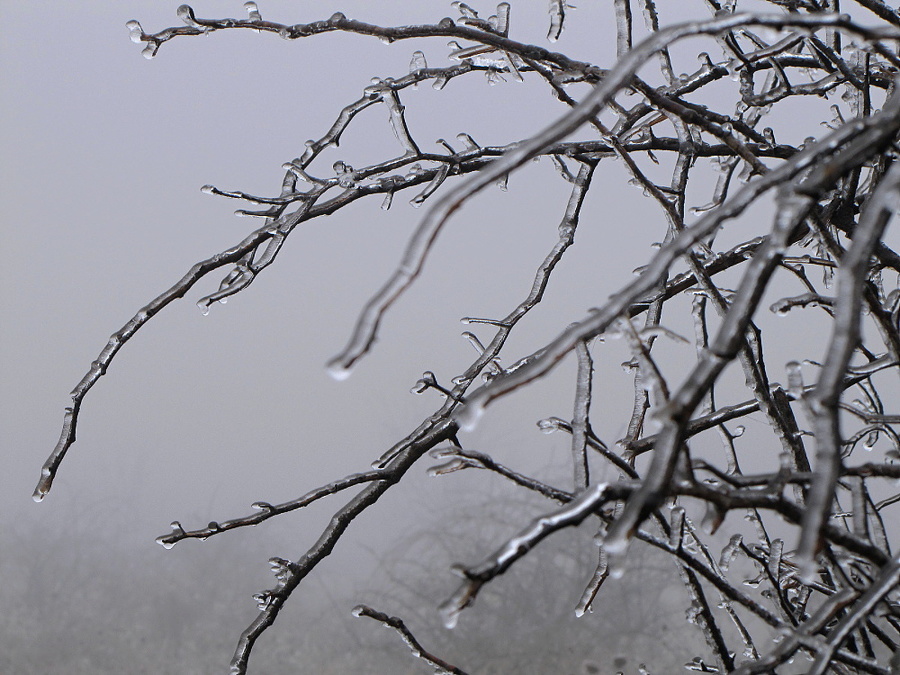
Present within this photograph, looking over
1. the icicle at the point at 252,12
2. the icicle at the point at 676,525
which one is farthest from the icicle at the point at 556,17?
the icicle at the point at 676,525

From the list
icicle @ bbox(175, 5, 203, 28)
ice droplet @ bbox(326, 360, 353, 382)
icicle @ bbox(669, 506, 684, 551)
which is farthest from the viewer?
icicle @ bbox(175, 5, 203, 28)

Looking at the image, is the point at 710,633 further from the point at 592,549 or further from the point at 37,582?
the point at 37,582

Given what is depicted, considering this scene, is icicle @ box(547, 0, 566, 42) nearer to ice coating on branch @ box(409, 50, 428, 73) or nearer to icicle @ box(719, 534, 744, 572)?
ice coating on branch @ box(409, 50, 428, 73)

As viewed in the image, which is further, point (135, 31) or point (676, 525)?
point (135, 31)

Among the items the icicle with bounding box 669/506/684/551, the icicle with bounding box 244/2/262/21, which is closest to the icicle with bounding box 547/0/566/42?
the icicle with bounding box 244/2/262/21

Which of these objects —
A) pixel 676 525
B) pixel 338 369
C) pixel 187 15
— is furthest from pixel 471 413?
pixel 187 15

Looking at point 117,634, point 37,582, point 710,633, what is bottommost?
point 710,633

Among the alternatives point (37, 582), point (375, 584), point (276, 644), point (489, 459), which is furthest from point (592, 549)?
point (489, 459)

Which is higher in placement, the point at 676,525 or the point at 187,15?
the point at 187,15

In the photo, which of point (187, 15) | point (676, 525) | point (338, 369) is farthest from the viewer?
point (187, 15)

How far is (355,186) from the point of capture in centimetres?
41

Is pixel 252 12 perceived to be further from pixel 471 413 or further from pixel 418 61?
A: pixel 471 413

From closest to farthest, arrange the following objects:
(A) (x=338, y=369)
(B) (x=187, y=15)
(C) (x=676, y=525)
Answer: (A) (x=338, y=369), (C) (x=676, y=525), (B) (x=187, y=15)

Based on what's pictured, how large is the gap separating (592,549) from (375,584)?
561 mm
